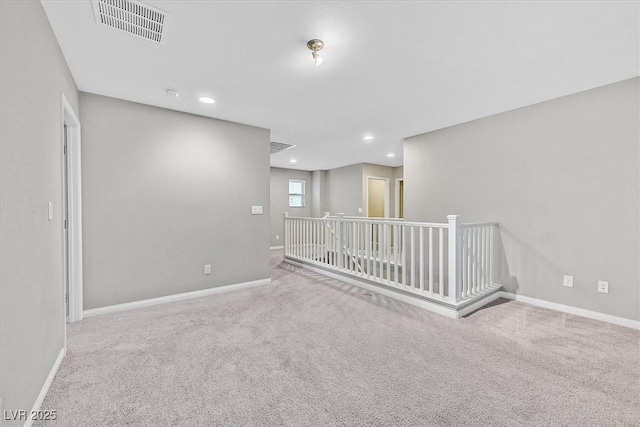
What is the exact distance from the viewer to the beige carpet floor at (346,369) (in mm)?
1547

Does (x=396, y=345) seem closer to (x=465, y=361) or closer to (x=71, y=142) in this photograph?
(x=465, y=361)

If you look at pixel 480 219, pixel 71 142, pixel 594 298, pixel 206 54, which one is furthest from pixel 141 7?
pixel 594 298

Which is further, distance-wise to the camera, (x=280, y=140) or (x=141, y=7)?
(x=280, y=140)

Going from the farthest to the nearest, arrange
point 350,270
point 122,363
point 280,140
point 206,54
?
1. point 280,140
2. point 350,270
3. point 206,54
4. point 122,363

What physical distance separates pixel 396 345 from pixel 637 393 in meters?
1.49

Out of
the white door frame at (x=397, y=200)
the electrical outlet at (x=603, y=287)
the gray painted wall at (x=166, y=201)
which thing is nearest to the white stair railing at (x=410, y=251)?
the electrical outlet at (x=603, y=287)

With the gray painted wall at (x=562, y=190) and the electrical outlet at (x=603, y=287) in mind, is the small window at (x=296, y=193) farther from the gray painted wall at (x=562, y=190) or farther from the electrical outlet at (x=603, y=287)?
the electrical outlet at (x=603, y=287)

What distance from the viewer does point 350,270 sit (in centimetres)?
440

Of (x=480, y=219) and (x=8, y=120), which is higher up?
(x=8, y=120)

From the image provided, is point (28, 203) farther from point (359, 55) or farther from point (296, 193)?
point (296, 193)

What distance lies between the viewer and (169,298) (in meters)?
3.46

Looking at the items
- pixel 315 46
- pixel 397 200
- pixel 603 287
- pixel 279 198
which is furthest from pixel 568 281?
pixel 279 198

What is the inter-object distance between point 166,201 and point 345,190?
5.47m

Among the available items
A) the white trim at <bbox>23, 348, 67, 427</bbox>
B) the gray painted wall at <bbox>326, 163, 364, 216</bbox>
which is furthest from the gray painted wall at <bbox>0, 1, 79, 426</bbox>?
the gray painted wall at <bbox>326, 163, 364, 216</bbox>
